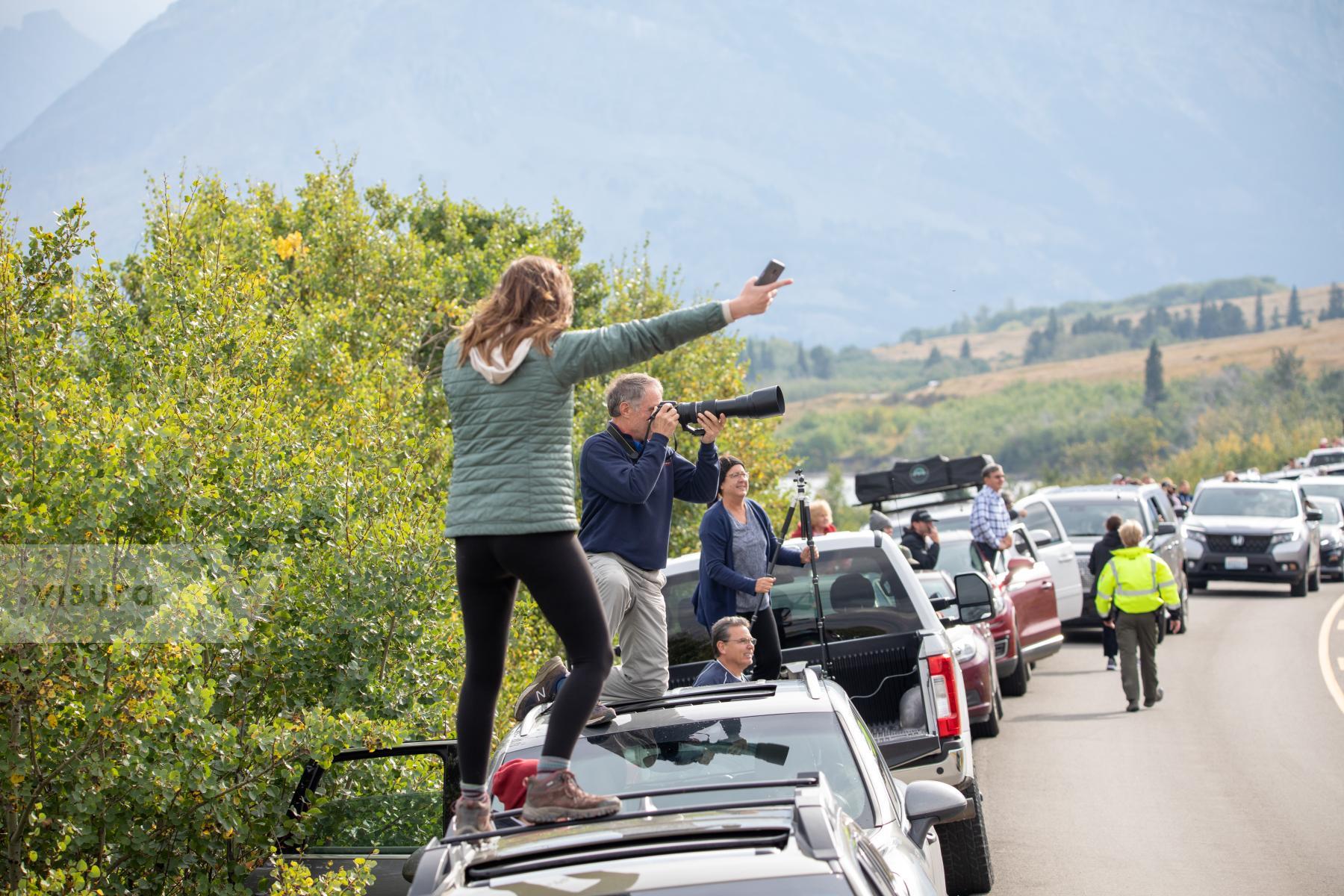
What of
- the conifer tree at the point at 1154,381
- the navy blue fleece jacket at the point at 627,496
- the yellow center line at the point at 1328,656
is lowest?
the yellow center line at the point at 1328,656

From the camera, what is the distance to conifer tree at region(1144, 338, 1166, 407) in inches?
6634

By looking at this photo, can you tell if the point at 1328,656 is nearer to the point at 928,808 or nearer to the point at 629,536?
the point at 629,536

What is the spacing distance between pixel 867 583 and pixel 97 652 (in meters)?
4.76

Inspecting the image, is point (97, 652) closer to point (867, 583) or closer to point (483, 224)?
point (867, 583)

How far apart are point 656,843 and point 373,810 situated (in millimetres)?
3861

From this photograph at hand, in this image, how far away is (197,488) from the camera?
7.20m

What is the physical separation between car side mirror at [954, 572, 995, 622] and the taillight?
7.81ft

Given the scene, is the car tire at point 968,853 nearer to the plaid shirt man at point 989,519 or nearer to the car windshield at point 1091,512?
the plaid shirt man at point 989,519

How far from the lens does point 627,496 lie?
573cm

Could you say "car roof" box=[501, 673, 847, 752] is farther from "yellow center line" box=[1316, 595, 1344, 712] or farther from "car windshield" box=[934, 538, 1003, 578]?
"yellow center line" box=[1316, 595, 1344, 712]

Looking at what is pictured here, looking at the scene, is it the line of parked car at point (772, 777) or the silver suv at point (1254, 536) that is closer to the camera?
the line of parked car at point (772, 777)

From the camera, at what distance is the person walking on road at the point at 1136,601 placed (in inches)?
585

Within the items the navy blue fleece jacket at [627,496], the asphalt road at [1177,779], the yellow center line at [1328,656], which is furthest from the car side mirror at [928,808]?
the yellow center line at [1328,656]

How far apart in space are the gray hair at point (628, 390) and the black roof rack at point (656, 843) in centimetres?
Answer: 237
